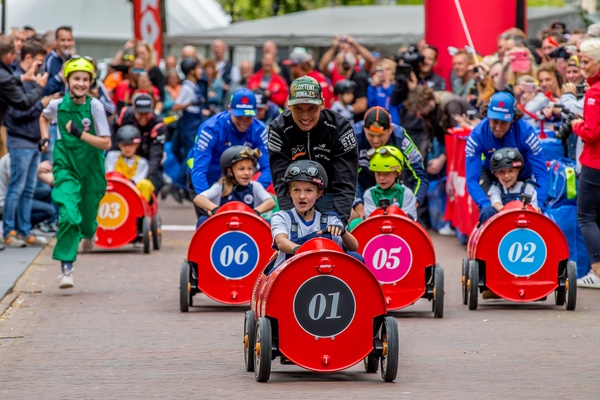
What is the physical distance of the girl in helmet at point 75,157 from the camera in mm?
12578

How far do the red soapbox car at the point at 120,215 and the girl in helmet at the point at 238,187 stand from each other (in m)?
4.16

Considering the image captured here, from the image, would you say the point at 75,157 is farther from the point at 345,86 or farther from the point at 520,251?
the point at 345,86

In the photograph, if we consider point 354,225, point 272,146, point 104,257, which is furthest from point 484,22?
point 272,146

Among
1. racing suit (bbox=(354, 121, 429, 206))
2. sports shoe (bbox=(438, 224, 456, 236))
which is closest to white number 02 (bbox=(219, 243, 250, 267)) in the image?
racing suit (bbox=(354, 121, 429, 206))

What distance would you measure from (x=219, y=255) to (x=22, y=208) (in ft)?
18.8

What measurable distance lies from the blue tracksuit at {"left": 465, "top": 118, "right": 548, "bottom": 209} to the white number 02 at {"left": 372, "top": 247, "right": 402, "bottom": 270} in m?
1.26

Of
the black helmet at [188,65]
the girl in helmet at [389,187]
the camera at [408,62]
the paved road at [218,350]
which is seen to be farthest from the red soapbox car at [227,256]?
the black helmet at [188,65]

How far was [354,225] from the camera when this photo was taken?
11992 mm

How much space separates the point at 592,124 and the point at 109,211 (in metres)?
6.13

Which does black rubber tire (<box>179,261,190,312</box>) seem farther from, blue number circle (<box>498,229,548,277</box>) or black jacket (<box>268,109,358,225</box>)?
blue number circle (<box>498,229,548,277</box>)

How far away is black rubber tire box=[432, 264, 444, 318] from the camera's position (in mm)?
11211

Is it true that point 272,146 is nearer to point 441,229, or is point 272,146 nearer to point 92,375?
point 92,375

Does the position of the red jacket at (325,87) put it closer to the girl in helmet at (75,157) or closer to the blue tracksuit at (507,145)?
the girl in helmet at (75,157)

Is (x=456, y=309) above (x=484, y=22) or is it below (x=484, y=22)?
below
